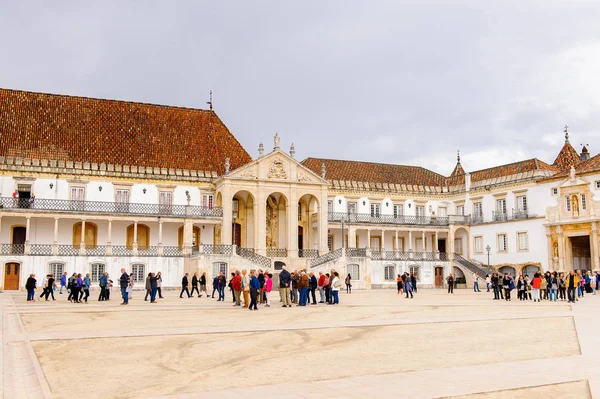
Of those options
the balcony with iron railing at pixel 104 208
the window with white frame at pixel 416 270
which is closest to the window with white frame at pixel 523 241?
the window with white frame at pixel 416 270

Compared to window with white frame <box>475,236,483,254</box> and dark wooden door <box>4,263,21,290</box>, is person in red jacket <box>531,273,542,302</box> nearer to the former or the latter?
window with white frame <box>475,236,483,254</box>

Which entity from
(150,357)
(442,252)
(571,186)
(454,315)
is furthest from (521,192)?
(150,357)

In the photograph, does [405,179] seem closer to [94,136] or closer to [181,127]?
[181,127]

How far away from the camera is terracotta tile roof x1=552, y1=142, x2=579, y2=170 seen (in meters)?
49.4

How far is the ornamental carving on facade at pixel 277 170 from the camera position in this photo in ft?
138

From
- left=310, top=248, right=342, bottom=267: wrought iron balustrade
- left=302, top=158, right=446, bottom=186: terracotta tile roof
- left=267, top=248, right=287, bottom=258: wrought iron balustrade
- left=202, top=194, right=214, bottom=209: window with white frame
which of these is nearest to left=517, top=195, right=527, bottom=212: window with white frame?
left=302, top=158, right=446, bottom=186: terracotta tile roof

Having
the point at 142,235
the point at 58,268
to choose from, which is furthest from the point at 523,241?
the point at 58,268

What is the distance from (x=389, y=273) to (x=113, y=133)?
2173cm

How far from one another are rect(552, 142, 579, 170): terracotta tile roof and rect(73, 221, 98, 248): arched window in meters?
35.1

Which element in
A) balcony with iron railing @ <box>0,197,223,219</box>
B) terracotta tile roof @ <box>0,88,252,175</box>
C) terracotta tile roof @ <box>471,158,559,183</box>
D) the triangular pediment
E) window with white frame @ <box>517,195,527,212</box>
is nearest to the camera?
balcony with iron railing @ <box>0,197,223,219</box>

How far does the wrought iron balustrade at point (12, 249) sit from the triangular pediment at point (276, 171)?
504 inches

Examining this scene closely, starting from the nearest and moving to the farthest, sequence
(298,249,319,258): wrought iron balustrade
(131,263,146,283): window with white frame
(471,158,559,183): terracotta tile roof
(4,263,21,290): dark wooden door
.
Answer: (4,263,21,290): dark wooden door → (131,263,146,283): window with white frame → (298,249,319,258): wrought iron balustrade → (471,158,559,183): terracotta tile roof

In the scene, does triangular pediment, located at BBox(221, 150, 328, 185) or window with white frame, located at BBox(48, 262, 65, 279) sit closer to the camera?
window with white frame, located at BBox(48, 262, 65, 279)

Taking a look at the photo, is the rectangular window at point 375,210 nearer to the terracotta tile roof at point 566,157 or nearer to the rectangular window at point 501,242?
the rectangular window at point 501,242
